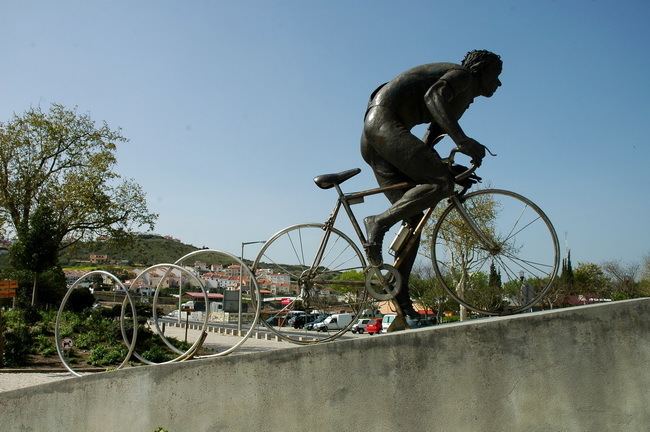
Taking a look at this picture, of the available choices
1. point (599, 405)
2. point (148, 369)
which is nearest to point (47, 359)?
point (148, 369)

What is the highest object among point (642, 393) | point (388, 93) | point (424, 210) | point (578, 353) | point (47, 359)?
point (388, 93)

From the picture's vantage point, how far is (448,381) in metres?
4.73

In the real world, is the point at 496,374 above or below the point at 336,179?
below

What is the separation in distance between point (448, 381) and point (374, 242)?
5.35 feet

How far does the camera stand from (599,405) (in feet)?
15.0

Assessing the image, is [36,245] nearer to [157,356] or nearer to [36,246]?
[36,246]

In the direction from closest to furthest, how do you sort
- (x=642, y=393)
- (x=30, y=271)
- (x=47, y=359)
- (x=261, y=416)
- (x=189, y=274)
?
(x=642, y=393) < (x=261, y=416) < (x=189, y=274) < (x=47, y=359) < (x=30, y=271)

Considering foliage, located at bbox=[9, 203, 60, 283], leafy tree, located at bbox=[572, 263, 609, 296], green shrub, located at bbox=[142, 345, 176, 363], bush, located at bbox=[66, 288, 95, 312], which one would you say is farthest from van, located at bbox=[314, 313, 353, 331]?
leafy tree, located at bbox=[572, 263, 609, 296]

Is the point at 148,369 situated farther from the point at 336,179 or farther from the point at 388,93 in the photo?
the point at 388,93

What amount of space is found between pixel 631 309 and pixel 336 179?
2.94m

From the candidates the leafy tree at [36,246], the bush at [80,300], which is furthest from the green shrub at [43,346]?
the bush at [80,300]

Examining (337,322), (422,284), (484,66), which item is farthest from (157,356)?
(484,66)

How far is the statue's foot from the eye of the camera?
19.1ft

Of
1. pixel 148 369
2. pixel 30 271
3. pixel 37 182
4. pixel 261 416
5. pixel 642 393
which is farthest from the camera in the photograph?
pixel 37 182
